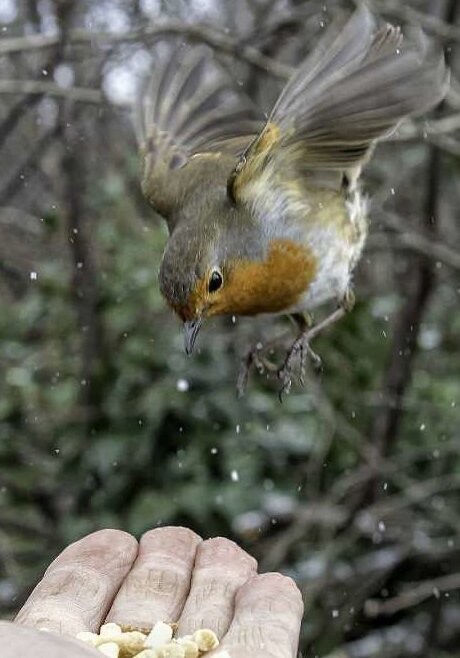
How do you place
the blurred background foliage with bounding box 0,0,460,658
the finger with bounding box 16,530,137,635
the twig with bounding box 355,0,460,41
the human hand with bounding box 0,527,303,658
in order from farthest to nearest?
the blurred background foliage with bounding box 0,0,460,658
the twig with bounding box 355,0,460,41
the finger with bounding box 16,530,137,635
the human hand with bounding box 0,527,303,658

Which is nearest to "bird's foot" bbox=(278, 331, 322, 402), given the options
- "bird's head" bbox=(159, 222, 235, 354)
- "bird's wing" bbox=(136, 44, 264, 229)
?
"bird's head" bbox=(159, 222, 235, 354)

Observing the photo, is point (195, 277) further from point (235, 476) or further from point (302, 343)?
point (235, 476)

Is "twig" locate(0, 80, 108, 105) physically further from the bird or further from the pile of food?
the pile of food

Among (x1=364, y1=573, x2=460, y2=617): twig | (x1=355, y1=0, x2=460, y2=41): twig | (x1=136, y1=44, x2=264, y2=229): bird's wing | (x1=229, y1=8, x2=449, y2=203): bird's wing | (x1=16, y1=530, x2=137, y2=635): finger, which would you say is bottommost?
(x1=364, y1=573, x2=460, y2=617): twig

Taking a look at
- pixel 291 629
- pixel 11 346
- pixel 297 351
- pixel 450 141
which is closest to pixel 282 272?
pixel 297 351

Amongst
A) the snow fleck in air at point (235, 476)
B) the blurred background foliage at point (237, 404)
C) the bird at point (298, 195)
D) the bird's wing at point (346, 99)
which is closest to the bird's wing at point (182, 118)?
the bird at point (298, 195)

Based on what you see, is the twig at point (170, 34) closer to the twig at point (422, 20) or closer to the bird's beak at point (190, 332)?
the twig at point (422, 20)
